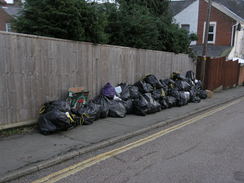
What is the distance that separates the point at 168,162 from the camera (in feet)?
13.9

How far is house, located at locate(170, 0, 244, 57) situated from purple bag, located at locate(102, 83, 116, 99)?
14.5 metres

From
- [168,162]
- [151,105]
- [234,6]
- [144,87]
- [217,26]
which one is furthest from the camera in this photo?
[234,6]

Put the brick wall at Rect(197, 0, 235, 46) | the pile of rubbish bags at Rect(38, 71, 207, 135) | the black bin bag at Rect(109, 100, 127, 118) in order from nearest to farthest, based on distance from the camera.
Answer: the pile of rubbish bags at Rect(38, 71, 207, 135) < the black bin bag at Rect(109, 100, 127, 118) < the brick wall at Rect(197, 0, 235, 46)

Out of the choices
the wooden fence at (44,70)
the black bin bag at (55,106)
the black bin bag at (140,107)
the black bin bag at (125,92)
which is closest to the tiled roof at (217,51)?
the black bin bag at (125,92)

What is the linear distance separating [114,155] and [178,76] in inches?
290

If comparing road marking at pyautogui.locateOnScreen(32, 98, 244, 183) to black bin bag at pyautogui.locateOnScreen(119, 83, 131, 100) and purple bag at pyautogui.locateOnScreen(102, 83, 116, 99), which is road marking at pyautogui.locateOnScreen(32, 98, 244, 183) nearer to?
black bin bag at pyautogui.locateOnScreen(119, 83, 131, 100)

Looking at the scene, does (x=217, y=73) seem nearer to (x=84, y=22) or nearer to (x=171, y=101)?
(x=171, y=101)

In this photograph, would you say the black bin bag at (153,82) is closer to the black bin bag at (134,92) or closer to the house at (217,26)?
the black bin bag at (134,92)

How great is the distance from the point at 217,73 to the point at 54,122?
12102 mm

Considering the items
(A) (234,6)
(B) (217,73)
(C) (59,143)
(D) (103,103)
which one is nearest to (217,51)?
(B) (217,73)

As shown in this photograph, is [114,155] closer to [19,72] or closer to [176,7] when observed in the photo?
[19,72]

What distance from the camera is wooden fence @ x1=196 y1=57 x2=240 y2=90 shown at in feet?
44.4

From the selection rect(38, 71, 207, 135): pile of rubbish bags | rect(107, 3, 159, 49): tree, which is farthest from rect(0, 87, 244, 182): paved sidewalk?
rect(107, 3, 159, 49): tree

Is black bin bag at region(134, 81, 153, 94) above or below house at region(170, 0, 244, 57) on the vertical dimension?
below
